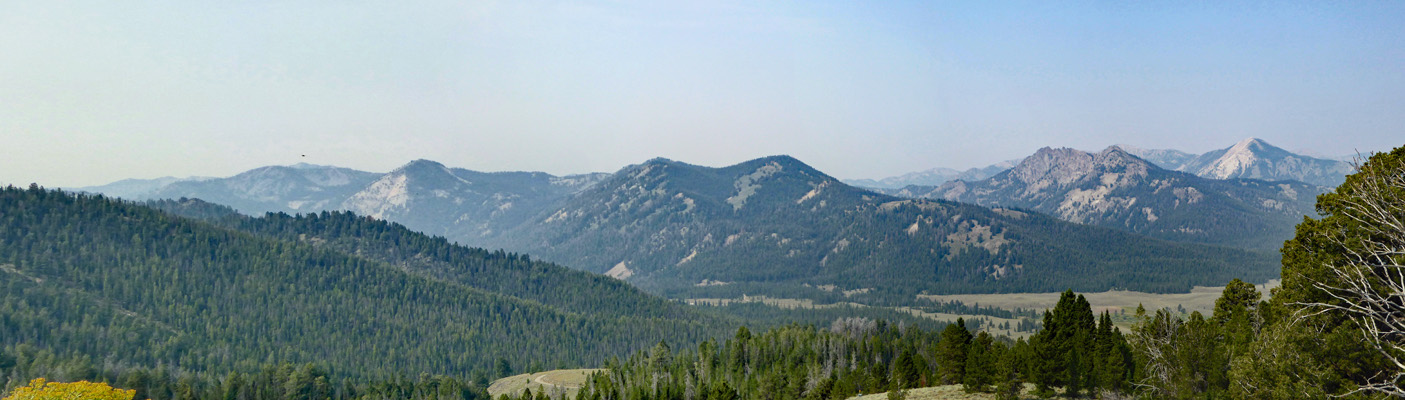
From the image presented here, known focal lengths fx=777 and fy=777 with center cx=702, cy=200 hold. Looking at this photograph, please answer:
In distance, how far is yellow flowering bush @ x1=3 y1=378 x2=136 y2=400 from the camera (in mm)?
85562

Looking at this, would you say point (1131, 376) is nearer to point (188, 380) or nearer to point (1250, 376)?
point (1250, 376)

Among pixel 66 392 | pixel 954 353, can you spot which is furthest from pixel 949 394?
pixel 66 392

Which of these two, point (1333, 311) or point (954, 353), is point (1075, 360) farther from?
point (1333, 311)

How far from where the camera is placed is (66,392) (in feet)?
295

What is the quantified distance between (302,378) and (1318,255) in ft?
647

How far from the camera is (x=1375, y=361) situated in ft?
149

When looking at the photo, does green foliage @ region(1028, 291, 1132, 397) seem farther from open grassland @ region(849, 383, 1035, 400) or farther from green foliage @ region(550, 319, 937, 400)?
green foliage @ region(550, 319, 937, 400)

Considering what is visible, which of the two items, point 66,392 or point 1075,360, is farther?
point 66,392

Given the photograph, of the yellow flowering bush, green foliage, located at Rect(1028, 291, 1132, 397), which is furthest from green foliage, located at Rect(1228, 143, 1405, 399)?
the yellow flowering bush

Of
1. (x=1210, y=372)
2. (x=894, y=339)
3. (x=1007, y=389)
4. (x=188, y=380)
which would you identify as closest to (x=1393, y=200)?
(x=1210, y=372)

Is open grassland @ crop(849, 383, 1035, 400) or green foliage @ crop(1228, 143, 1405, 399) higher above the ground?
green foliage @ crop(1228, 143, 1405, 399)

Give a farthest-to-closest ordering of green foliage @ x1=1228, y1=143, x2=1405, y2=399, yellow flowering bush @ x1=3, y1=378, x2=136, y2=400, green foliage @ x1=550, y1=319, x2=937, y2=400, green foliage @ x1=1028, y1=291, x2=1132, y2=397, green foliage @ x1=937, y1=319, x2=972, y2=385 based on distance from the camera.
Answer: green foliage @ x1=550, y1=319, x2=937, y2=400 < green foliage @ x1=937, y1=319, x2=972, y2=385 < yellow flowering bush @ x1=3, y1=378, x2=136, y2=400 < green foliage @ x1=1028, y1=291, x2=1132, y2=397 < green foliage @ x1=1228, y1=143, x2=1405, y2=399

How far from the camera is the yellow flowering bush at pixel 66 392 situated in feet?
281

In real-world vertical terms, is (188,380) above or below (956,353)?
below
